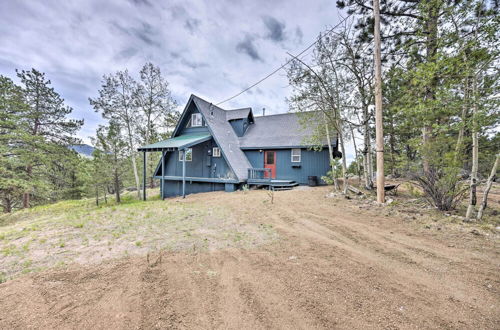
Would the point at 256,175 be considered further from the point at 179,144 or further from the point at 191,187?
the point at 179,144

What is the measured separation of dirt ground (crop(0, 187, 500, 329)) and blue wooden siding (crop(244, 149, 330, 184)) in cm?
898

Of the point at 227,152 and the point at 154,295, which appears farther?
the point at 227,152

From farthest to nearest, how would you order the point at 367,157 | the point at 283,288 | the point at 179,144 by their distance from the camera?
the point at 179,144 < the point at 367,157 < the point at 283,288

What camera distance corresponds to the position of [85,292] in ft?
7.57

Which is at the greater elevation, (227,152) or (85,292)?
(227,152)

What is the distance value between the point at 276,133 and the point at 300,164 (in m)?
3.36

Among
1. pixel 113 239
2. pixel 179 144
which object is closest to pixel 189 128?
pixel 179 144

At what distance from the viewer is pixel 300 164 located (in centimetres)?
1335

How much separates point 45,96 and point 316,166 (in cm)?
2175

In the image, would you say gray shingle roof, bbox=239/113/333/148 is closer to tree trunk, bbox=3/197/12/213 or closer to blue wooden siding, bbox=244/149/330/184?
blue wooden siding, bbox=244/149/330/184

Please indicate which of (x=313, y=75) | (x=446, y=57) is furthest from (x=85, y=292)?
(x=313, y=75)

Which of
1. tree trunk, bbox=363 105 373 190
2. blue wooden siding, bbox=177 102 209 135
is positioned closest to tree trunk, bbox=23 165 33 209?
blue wooden siding, bbox=177 102 209 135

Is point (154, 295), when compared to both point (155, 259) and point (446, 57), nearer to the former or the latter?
point (155, 259)

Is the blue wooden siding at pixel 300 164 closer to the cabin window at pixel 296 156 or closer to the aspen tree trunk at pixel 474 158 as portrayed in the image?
the cabin window at pixel 296 156
